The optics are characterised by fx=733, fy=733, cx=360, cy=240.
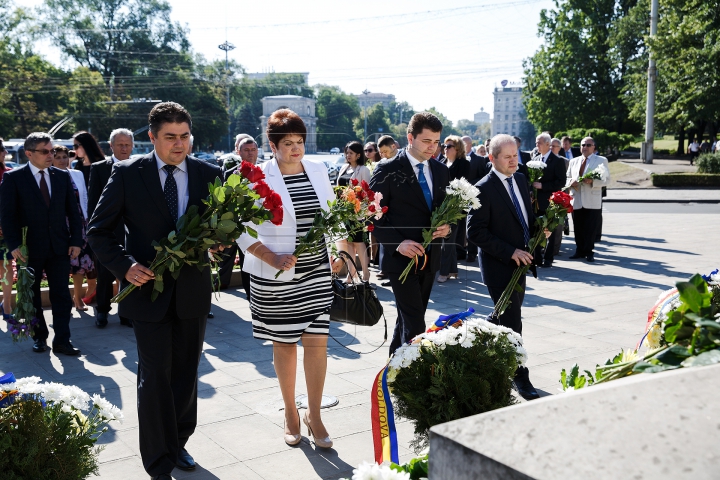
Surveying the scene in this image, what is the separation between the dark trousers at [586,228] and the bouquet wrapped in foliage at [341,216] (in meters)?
8.57

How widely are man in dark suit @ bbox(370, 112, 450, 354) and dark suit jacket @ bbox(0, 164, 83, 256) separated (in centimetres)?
326

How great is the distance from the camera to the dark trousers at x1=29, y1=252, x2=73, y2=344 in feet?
22.1

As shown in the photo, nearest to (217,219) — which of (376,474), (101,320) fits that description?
(376,474)

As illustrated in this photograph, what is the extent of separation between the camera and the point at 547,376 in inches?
229

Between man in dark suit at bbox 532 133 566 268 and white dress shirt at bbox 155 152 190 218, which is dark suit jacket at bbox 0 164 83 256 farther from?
man in dark suit at bbox 532 133 566 268

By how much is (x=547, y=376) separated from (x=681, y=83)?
111 feet

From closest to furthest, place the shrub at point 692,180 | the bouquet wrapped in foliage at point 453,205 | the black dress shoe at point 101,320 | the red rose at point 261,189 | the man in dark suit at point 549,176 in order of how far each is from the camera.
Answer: the red rose at point 261,189
the bouquet wrapped in foliage at point 453,205
the black dress shoe at point 101,320
the man in dark suit at point 549,176
the shrub at point 692,180

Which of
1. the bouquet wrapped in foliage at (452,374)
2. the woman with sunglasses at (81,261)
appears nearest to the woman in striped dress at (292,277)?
the bouquet wrapped in foliage at (452,374)

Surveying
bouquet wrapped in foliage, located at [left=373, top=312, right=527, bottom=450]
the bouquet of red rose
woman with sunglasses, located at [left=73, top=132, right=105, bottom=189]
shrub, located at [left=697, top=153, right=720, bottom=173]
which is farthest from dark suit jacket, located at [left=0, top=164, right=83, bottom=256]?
shrub, located at [left=697, top=153, right=720, bottom=173]

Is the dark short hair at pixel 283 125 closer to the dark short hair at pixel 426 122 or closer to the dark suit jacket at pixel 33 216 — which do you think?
the dark short hair at pixel 426 122

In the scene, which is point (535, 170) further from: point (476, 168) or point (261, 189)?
point (261, 189)

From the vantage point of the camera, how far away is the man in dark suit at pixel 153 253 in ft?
12.6

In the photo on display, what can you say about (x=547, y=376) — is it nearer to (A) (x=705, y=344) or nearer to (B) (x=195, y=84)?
(A) (x=705, y=344)

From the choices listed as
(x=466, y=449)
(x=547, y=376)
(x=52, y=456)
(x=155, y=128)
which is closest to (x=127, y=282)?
(x=155, y=128)
